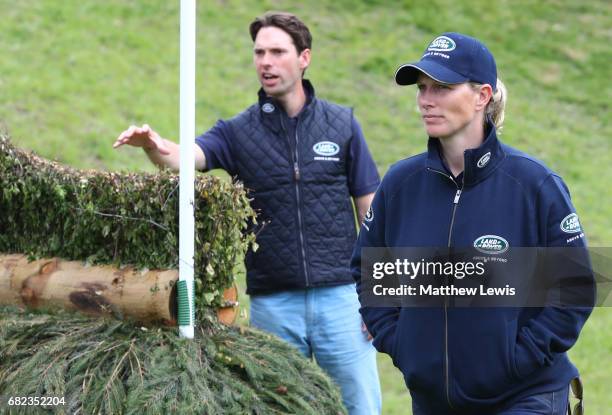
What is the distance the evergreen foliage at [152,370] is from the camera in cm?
380

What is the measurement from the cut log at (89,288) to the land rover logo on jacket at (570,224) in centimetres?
156

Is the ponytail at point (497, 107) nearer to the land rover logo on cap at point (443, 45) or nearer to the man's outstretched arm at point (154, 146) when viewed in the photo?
the land rover logo on cap at point (443, 45)

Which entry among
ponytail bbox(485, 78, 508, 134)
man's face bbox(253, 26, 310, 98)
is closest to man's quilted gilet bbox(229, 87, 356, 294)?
man's face bbox(253, 26, 310, 98)

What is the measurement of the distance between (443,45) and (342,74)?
8.80 m

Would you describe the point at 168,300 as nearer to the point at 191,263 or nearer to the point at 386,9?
the point at 191,263

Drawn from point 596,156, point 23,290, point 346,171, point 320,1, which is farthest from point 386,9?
point 23,290

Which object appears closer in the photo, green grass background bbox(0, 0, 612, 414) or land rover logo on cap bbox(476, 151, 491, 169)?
land rover logo on cap bbox(476, 151, 491, 169)

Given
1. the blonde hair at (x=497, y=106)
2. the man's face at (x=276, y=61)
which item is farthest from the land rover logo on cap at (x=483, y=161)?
the man's face at (x=276, y=61)

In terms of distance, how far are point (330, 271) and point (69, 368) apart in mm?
1466

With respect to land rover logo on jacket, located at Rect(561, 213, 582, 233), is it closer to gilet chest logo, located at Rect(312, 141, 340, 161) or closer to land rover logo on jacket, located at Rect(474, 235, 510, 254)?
land rover logo on jacket, located at Rect(474, 235, 510, 254)

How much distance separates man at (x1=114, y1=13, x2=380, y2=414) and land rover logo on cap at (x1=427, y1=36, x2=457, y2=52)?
1411 mm

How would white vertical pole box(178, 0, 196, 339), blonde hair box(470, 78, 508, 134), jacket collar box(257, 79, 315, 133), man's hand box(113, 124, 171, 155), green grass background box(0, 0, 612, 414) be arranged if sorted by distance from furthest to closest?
green grass background box(0, 0, 612, 414) → jacket collar box(257, 79, 315, 133) → man's hand box(113, 124, 171, 155) → white vertical pole box(178, 0, 196, 339) → blonde hair box(470, 78, 508, 134)

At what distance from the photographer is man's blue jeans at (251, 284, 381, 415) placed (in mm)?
4949

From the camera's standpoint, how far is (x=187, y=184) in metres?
4.04
